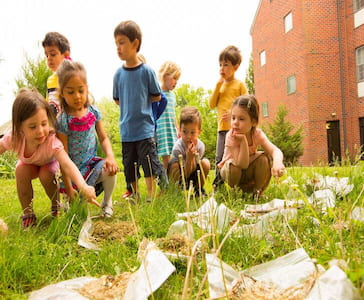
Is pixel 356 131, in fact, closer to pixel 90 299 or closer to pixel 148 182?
pixel 148 182

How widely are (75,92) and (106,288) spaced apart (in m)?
1.93

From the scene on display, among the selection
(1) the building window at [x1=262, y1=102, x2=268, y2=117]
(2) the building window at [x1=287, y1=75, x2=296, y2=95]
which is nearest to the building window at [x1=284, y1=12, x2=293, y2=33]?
(2) the building window at [x1=287, y1=75, x2=296, y2=95]

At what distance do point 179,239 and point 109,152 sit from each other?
1440 millimetres

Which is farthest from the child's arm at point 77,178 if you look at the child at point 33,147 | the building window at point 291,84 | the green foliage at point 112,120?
the green foliage at point 112,120

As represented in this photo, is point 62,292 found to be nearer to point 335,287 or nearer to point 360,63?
point 335,287

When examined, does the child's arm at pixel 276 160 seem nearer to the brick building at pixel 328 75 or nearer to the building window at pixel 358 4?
the brick building at pixel 328 75

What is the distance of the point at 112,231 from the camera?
215 centimetres

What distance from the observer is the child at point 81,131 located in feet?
9.20

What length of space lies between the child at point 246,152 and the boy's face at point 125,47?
4.12 ft

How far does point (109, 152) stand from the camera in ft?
9.76

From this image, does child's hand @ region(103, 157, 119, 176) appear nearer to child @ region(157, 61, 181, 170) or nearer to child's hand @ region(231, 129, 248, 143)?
child's hand @ region(231, 129, 248, 143)

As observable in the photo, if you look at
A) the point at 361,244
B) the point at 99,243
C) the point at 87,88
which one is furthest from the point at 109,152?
the point at 361,244

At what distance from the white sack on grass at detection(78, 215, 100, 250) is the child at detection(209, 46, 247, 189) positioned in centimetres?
243

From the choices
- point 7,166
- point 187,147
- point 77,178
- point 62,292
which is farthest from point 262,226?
point 7,166
